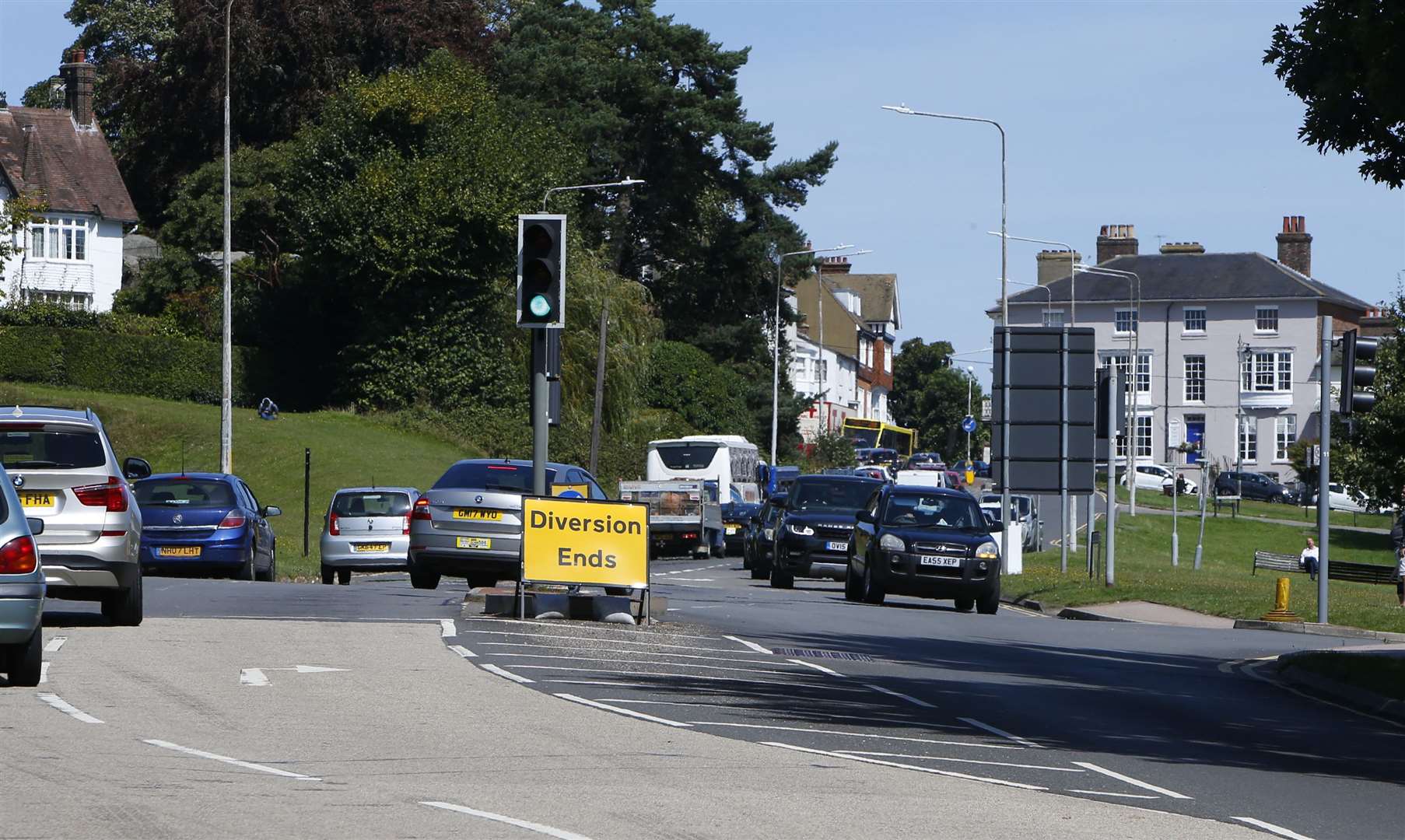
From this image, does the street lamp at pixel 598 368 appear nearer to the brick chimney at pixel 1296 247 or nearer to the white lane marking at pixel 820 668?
the white lane marking at pixel 820 668

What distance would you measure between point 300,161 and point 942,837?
55.1m

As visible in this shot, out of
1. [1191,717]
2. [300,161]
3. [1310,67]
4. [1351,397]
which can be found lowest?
[1191,717]

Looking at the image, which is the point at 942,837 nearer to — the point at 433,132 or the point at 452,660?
the point at 452,660

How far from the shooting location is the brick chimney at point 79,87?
76.2 meters

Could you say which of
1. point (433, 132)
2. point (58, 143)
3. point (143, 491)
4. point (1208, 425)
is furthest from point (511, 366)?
point (1208, 425)

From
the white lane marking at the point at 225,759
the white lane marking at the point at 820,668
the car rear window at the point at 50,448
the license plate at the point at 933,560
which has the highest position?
the car rear window at the point at 50,448

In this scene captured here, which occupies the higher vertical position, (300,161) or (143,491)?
(300,161)

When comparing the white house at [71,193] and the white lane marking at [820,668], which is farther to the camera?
the white house at [71,193]

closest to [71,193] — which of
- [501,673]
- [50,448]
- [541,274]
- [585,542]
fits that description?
[585,542]

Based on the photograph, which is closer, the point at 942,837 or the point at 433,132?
the point at 942,837

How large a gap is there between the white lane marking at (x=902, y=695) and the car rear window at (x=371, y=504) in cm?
1694

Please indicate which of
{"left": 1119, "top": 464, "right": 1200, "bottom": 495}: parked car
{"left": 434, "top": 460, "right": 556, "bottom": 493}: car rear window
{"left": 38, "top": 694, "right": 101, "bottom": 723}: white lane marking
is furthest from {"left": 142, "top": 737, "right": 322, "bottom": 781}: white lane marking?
{"left": 1119, "top": 464, "right": 1200, "bottom": 495}: parked car

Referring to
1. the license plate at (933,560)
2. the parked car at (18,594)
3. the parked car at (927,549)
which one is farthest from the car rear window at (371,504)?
the parked car at (18,594)

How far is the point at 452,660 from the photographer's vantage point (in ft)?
53.2
